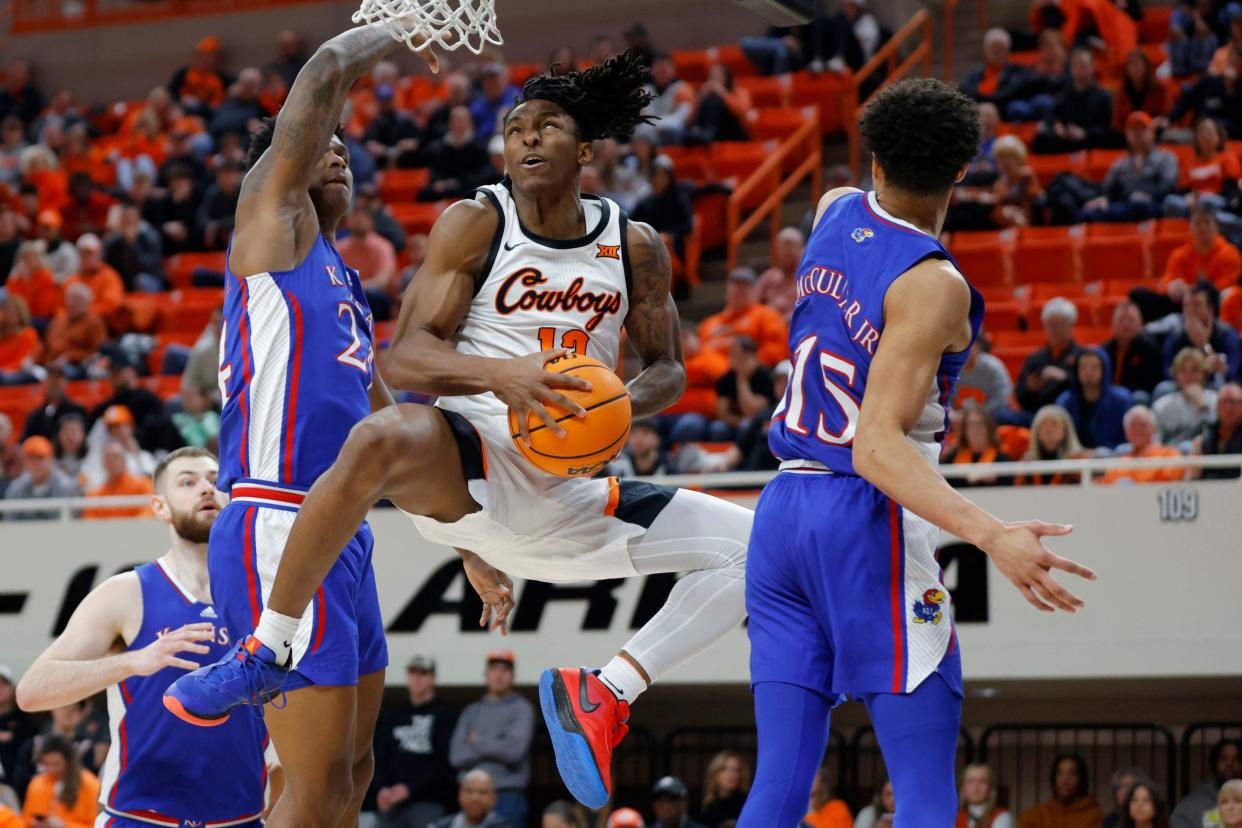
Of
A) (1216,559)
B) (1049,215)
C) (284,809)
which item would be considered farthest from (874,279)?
(1049,215)

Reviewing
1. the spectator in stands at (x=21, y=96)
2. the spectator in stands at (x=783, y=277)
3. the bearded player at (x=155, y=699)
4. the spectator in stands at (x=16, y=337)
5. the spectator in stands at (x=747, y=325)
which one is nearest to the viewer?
the bearded player at (x=155, y=699)

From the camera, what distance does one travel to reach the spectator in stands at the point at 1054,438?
10852 mm

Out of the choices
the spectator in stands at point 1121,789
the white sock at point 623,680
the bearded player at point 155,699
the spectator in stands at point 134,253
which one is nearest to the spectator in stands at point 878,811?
the spectator in stands at point 1121,789

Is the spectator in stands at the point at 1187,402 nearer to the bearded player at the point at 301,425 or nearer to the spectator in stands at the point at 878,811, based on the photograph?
the spectator in stands at the point at 878,811

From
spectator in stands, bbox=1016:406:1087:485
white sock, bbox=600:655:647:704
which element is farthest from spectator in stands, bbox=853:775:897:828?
white sock, bbox=600:655:647:704

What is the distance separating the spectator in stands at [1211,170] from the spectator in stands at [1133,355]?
1.85 metres

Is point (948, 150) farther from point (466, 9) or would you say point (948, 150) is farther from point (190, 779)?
point (190, 779)

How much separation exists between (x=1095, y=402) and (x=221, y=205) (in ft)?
32.4

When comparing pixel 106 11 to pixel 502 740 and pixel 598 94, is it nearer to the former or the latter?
pixel 502 740

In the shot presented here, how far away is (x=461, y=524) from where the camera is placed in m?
5.30

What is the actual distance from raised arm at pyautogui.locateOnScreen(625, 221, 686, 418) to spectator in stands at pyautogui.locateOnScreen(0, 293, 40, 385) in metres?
12.0

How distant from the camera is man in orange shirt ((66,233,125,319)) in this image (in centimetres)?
1695

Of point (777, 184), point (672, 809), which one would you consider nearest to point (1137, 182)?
point (777, 184)

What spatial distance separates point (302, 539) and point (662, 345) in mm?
1440
